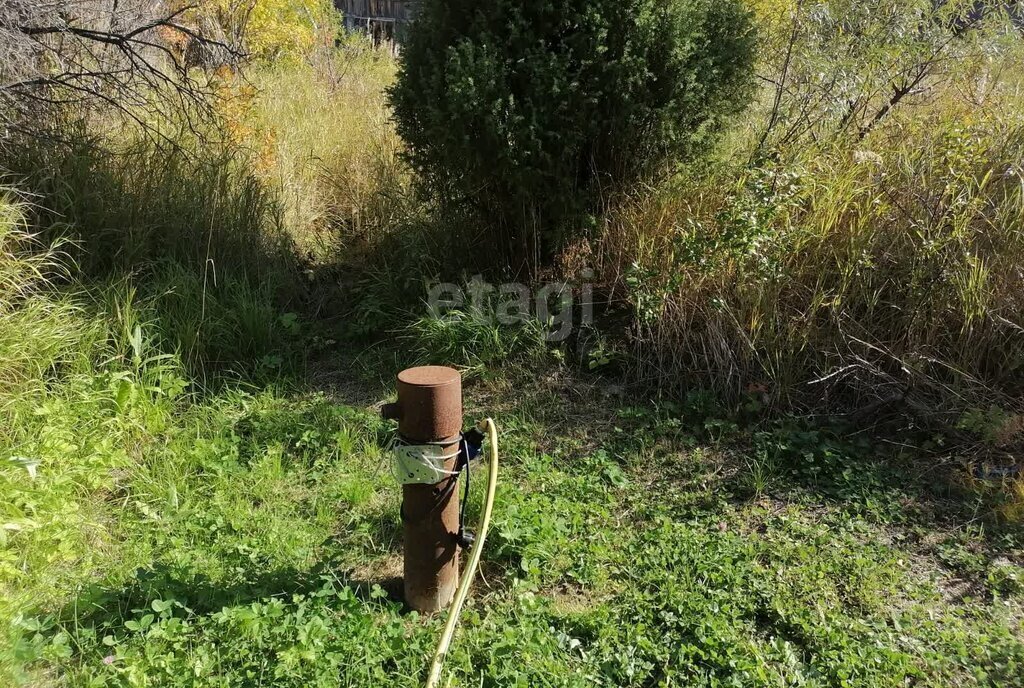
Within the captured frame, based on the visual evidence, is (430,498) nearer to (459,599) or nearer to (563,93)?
(459,599)

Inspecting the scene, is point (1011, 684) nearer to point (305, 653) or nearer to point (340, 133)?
point (305, 653)

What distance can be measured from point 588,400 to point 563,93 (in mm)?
1724

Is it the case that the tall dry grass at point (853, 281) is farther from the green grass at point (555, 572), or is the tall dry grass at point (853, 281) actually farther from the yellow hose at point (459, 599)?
the yellow hose at point (459, 599)

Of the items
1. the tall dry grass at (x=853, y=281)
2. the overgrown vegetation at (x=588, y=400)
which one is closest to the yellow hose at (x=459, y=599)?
the overgrown vegetation at (x=588, y=400)

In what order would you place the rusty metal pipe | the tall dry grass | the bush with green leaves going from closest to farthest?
the rusty metal pipe, the tall dry grass, the bush with green leaves

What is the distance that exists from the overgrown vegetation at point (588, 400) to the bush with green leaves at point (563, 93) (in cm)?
11

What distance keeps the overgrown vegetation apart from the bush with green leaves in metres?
0.11

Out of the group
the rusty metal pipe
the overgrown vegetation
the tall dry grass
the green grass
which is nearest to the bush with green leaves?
the overgrown vegetation

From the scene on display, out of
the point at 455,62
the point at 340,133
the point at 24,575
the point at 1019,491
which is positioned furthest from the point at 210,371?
the point at 1019,491

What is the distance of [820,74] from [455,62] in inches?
95.7

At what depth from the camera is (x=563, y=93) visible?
154 inches

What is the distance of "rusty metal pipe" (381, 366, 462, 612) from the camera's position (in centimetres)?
231

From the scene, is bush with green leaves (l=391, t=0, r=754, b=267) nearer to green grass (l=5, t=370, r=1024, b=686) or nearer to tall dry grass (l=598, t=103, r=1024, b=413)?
tall dry grass (l=598, t=103, r=1024, b=413)

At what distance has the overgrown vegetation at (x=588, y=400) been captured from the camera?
239 cm
